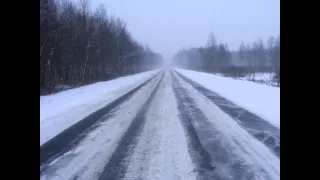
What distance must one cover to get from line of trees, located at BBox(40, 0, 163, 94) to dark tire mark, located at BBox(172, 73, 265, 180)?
11.8 m

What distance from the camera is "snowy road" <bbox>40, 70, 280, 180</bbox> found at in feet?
14.9

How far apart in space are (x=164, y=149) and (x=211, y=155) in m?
0.92

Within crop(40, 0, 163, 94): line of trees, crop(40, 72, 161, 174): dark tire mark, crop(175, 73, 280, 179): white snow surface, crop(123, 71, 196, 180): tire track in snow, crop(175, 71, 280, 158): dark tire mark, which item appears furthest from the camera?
crop(40, 0, 163, 94): line of trees

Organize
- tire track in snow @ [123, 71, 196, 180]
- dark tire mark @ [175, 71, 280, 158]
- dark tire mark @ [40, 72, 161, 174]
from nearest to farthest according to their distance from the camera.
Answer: tire track in snow @ [123, 71, 196, 180]
dark tire mark @ [40, 72, 161, 174]
dark tire mark @ [175, 71, 280, 158]

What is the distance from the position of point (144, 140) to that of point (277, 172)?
9.31 feet

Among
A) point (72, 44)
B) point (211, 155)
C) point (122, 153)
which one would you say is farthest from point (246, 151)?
point (72, 44)

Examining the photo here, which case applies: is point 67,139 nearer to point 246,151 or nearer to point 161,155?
point 161,155

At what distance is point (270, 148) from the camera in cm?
588

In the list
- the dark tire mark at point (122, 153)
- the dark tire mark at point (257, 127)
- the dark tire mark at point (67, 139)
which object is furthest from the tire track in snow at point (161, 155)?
the dark tire mark at point (257, 127)

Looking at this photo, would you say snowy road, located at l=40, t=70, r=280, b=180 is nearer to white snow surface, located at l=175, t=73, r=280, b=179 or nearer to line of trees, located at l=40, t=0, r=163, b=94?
white snow surface, located at l=175, t=73, r=280, b=179

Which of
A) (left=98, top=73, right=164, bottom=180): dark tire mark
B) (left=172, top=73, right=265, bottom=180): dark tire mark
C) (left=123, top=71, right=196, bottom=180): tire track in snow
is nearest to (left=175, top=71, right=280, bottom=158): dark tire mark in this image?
(left=172, top=73, right=265, bottom=180): dark tire mark

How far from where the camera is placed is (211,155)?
5398mm

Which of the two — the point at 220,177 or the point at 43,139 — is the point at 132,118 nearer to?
the point at 43,139

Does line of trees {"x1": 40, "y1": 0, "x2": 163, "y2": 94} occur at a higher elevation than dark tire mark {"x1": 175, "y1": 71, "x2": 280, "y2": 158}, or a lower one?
higher
